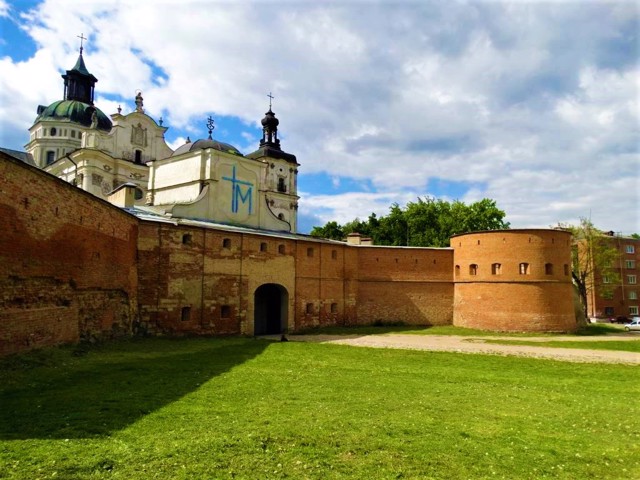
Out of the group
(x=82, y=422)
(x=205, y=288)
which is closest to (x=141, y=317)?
(x=205, y=288)

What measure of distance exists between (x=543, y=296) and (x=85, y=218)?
23179 millimetres

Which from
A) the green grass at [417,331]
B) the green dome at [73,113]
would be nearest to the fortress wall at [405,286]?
the green grass at [417,331]

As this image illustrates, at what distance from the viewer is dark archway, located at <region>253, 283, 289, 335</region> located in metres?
24.4

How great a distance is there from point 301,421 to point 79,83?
2092 inches

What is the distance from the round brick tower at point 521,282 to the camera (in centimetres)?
2547

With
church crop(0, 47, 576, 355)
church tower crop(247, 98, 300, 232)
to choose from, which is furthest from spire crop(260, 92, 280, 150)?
church crop(0, 47, 576, 355)

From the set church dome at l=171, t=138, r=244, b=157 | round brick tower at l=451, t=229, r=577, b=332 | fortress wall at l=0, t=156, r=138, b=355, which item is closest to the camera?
fortress wall at l=0, t=156, r=138, b=355

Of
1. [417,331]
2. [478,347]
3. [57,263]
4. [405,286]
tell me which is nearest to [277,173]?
[405,286]

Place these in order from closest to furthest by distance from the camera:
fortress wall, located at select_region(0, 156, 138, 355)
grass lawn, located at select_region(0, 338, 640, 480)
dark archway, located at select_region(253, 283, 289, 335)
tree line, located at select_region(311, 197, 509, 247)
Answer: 1. grass lawn, located at select_region(0, 338, 640, 480)
2. fortress wall, located at select_region(0, 156, 138, 355)
3. dark archway, located at select_region(253, 283, 289, 335)
4. tree line, located at select_region(311, 197, 509, 247)

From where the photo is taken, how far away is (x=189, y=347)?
15422 millimetres

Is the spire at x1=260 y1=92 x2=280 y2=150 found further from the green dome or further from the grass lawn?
the grass lawn

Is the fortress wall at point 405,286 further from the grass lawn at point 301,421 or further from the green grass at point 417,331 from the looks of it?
the grass lawn at point 301,421

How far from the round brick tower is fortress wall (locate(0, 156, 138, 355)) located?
19207mm

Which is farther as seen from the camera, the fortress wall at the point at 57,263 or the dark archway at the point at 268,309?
the dark archway at the point at 268,309
